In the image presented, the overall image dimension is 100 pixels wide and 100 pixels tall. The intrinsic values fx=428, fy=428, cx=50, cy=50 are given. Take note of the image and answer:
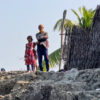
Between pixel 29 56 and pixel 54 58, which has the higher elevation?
pixel 29 56

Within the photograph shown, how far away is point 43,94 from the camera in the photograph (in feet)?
19.9

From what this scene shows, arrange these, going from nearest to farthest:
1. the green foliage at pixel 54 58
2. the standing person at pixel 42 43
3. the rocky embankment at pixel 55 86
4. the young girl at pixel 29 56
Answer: the rocky embankment at pixel 55 86 → the standing person at pixel 42 43 → the young girl at pixel 29 56 → the green foliage at pixel 54 58

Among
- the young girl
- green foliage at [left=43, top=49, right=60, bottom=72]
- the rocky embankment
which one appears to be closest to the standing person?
the young girl

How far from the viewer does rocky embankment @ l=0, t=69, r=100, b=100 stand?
18.9 ft

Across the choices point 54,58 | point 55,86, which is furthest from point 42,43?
point 54,58

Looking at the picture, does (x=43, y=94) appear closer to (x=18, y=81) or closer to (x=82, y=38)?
(x=18, y=81)

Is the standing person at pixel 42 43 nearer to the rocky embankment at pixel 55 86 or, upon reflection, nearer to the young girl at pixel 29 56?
the young girl at pixel 29 56

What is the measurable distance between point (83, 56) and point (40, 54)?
4.83 feet

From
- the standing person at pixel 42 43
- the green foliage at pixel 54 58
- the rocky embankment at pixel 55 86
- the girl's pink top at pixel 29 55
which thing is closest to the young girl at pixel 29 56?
the girl's pink top at pixel 29 55

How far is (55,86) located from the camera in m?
6.13

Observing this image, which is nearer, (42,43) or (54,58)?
(42,43)

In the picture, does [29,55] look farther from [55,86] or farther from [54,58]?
[54,58]

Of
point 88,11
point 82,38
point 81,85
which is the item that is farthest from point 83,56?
point 88,11

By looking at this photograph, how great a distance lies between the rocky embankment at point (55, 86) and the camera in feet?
18.9
